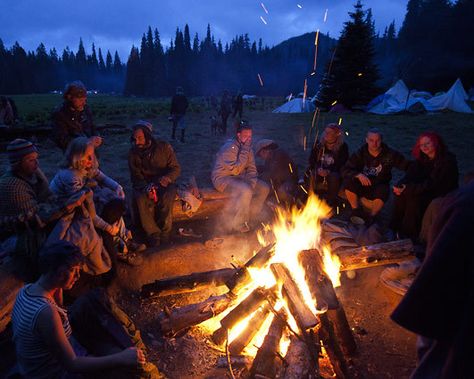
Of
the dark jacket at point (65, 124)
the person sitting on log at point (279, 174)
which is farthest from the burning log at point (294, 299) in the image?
the dark jacket at point (65, 124)

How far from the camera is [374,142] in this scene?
541cm

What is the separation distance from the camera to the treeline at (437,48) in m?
38.9

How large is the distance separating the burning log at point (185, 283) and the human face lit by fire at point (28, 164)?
1760 mm

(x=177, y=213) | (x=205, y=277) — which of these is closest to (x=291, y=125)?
(x=177, y=213)

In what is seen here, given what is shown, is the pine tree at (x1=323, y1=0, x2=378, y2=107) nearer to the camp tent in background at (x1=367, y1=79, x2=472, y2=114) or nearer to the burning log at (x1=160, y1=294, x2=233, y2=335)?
the camp tent in background at (x1=367, y1=79, x2=472, y2=114)

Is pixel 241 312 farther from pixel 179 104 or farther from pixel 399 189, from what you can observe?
pixel 179 104

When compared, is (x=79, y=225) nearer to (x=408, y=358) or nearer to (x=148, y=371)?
(x=148, y=371)

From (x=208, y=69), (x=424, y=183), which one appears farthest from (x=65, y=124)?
(x=208, y=69)

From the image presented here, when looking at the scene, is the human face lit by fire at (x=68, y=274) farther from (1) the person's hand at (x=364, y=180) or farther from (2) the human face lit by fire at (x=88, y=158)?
(1) the person's hand at (x=364, y=180)

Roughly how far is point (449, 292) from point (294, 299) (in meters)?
2.12

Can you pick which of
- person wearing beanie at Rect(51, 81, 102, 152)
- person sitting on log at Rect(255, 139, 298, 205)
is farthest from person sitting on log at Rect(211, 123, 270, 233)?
person wearing beanie at Rect(51, 81, 102, 152)

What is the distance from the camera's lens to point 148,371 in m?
2.60

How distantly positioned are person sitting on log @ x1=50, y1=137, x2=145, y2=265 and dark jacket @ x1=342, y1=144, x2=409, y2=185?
11.7 feet

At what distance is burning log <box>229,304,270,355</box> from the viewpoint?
126 inches
